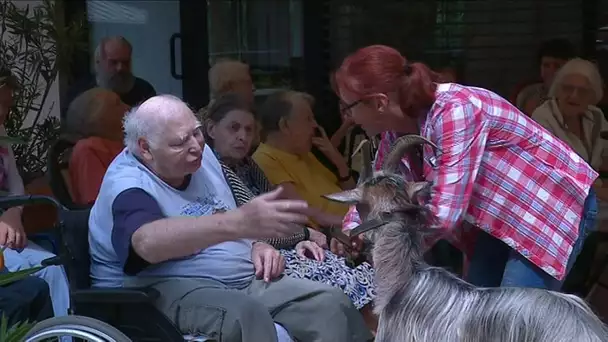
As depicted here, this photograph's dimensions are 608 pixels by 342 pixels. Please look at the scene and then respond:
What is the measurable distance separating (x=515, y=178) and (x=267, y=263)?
98cm

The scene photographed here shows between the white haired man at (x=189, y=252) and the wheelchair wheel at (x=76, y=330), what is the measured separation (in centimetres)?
23

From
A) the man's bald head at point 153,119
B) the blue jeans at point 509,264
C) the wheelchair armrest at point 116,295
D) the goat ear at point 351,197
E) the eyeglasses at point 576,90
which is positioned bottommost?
the wheelchair armrest at point 116,295

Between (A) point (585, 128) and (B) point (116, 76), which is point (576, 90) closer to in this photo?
(A) point (585, 128)

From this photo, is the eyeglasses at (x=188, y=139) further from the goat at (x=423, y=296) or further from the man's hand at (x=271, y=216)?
the goat at (x=423, y=296)

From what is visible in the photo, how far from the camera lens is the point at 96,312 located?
387 centimetres

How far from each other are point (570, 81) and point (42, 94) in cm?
289

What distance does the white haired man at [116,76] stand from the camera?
21.7ft

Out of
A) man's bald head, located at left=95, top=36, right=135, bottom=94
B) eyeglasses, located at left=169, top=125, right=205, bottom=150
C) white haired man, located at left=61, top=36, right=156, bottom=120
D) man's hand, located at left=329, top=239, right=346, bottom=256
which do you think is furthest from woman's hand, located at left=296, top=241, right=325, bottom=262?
man's bald head, located at left=95, top=36, right=135, bottom=94

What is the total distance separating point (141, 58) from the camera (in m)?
7.38

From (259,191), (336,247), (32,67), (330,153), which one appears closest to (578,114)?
(330,153)

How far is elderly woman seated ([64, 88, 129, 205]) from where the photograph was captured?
5.30m

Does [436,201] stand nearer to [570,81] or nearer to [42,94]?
[570,81]

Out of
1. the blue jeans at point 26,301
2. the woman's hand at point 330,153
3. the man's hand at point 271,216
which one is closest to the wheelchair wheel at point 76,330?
the blue jeans at point 26,301

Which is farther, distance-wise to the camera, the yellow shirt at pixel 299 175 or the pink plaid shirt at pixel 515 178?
the yellow shirt at pixel 299 175
